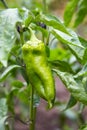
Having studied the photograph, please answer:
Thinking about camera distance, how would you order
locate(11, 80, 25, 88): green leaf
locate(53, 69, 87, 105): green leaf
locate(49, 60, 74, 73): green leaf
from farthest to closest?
locate(11, 80, 25, 88): green leaf
locate(49, 60, 74, 73): green leaf
locate(53, 69, 87, 105): green leaf

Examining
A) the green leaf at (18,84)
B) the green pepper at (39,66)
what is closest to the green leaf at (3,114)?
the green leaf at (18,84)

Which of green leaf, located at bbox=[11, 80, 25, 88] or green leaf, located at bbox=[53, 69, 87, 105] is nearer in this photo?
green leaf, located at bbox=[53, 69, 87, 105]

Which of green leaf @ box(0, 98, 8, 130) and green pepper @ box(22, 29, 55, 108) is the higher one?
green pepper @ box(22, 29, 55, 108)

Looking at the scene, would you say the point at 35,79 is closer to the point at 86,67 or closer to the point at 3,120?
the point at 86,67

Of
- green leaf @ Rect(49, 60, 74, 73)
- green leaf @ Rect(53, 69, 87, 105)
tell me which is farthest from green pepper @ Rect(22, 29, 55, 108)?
green leaf @ Rect(49, 60, 74, 73)

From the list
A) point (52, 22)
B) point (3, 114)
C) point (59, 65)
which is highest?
point (52, 22)

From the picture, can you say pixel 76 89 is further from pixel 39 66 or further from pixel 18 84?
pixel 18 84

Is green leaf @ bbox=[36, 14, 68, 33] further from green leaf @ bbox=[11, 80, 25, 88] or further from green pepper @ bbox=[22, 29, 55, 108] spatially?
green leaf @ bbox=[11, 80, 25, 88]

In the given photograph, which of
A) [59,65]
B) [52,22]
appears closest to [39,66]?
[52,22]
